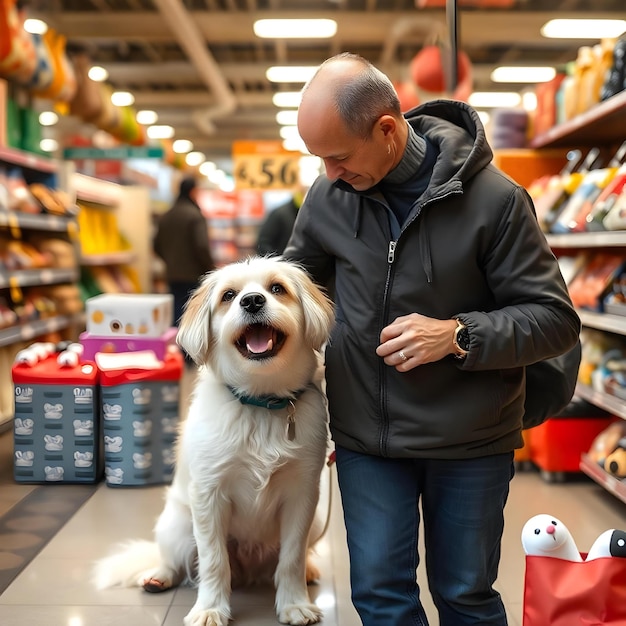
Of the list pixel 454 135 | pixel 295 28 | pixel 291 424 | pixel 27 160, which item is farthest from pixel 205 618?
pixel 295 28

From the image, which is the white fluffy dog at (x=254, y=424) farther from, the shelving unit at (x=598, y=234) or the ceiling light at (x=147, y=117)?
the ceiling light at (x=147, y=117)

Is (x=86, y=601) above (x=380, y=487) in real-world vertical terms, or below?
below

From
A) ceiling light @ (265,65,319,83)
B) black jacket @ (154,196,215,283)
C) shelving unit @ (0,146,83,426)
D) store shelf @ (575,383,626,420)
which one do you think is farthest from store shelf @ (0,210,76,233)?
ceiling light @ (265,65,319,83)

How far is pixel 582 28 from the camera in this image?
991 centimetres

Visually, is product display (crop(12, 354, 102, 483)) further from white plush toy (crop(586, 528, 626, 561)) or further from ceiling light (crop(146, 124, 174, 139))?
ceiling light (crop(146, 124, 174, 139))

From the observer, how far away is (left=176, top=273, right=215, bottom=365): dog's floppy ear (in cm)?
230

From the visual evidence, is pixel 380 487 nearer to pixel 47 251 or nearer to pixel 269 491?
pixel 269 491

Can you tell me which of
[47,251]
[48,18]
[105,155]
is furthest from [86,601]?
[48,18]

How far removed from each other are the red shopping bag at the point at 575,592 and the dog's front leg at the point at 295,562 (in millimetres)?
731

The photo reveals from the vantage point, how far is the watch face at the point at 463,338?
1828 millimetres

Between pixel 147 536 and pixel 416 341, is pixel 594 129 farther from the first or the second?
pixel 147 536

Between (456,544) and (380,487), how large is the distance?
0.24m

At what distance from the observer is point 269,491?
7.98 feet

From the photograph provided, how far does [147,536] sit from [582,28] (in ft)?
29.7
